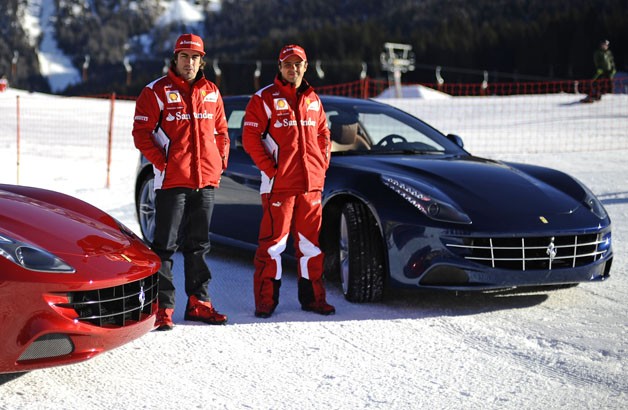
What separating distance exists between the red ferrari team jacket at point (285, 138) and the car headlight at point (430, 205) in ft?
1.59

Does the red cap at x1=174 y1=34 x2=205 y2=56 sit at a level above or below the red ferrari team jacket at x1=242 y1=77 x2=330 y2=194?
above

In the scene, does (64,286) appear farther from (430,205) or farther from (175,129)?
(430,205)

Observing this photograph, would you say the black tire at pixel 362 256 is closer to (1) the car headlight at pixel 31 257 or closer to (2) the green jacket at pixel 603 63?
(1) the car headlight at pixel 31 257

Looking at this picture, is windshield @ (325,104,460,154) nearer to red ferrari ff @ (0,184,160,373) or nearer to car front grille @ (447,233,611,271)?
car front grille @ (447,233,611,271)

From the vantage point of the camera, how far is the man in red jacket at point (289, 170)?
521 centimetres

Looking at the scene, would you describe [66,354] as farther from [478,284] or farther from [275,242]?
[478,284]

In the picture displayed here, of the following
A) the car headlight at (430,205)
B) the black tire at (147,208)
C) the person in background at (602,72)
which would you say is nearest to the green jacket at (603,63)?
the person in background at (602,72)

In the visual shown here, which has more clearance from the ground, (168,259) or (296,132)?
(296,132)

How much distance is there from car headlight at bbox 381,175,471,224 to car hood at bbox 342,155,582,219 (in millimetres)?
60

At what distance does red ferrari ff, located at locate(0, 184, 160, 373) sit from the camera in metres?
3.59

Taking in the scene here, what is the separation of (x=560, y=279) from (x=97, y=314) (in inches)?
107

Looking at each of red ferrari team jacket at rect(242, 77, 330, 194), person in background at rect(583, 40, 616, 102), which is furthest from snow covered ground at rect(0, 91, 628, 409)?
person in background at rect(583, 40, 616, 102)

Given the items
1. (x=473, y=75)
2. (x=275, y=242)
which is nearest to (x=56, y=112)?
(x=275, y=242)

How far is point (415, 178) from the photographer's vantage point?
17.9 ft
